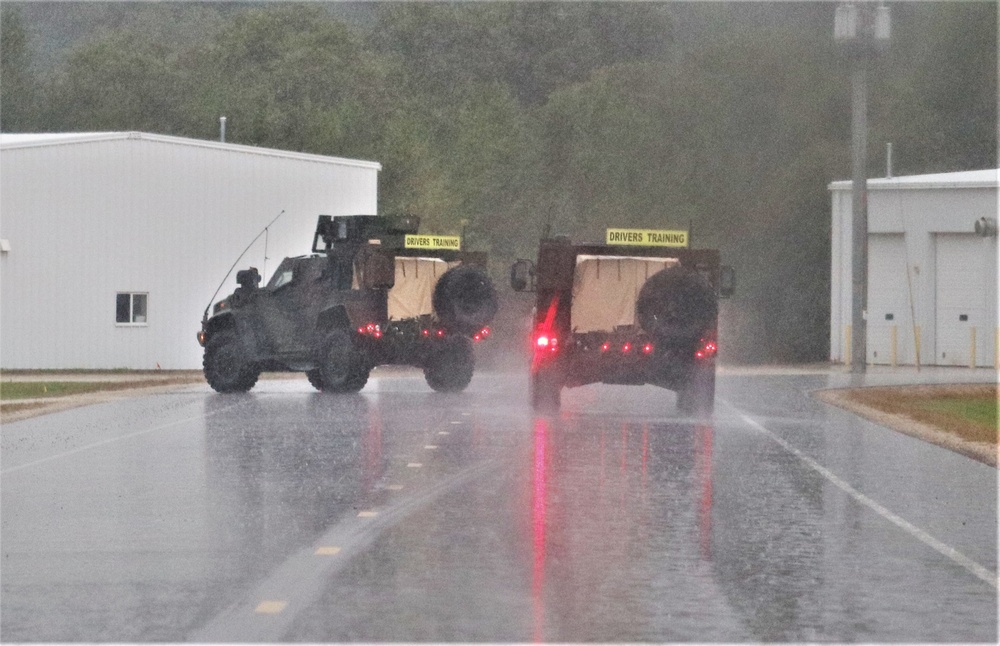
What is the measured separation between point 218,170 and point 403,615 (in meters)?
36.3

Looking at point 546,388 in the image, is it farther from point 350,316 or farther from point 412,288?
point 412,288

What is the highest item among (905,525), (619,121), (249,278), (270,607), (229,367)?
(619,121)

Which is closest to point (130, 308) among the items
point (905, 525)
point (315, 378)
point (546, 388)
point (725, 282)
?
point (315, 378)

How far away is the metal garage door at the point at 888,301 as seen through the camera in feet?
156

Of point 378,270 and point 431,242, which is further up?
point 431,242

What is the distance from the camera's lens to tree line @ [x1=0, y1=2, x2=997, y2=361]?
6162cm

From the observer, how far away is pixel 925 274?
155 ft

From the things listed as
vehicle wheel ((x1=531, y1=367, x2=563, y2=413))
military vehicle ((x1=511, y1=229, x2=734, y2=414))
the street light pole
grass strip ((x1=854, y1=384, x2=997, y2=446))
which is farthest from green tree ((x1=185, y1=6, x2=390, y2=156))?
vehicle wheel ((x1=531, y1=367, x2=563, y2=413))

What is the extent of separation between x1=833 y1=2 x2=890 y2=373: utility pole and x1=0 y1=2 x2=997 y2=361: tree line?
1201cm

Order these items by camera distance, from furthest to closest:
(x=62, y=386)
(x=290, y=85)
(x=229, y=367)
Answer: (x=290, y=85) → (x=62, y=386) → (x=229, y=367)

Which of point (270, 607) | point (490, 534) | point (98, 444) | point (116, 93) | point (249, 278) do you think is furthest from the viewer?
point (116, 93)

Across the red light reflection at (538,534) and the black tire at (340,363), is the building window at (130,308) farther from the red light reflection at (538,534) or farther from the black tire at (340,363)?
the red light reflection at (538,534)

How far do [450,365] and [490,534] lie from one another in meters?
19.4

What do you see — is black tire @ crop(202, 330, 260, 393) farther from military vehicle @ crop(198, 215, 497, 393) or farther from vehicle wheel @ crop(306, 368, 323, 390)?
vehicle wheel @ crop(306, 368, 323, 390)
